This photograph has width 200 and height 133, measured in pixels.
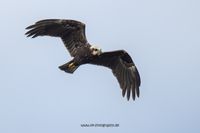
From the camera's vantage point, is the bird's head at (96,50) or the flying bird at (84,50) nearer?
the bird's head at (96,50)

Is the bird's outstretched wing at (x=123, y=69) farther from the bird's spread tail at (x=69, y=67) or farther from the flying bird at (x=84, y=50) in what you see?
the bird's spread tail at (x=69, y=67)

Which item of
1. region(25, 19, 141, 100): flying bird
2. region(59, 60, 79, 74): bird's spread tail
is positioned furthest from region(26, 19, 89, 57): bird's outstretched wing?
region(59, 60, 79, 74): bird's spread tail

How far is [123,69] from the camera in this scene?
1600 centimetres

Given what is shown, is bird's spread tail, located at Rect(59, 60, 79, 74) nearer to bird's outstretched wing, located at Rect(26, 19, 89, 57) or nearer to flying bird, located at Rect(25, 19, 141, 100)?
flying bird, located at Rect(25, 19, 141, 100)

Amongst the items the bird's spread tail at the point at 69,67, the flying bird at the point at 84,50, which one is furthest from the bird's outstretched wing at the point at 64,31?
the bird's spread tail at the point at 69,67

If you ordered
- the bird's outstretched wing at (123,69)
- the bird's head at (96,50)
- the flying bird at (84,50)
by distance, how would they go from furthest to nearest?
the bird's outstretched wing at (123,69)
the flying bird at (84,50)
the bird's head at (96,50)

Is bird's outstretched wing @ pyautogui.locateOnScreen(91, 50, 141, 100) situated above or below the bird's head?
below

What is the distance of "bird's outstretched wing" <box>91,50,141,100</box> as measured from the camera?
15648mm

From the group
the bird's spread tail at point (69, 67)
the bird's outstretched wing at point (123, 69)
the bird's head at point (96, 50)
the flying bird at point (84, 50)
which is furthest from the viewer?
the bird's outstretched wing at point (123, 69)

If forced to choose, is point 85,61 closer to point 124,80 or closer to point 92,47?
point 92,47

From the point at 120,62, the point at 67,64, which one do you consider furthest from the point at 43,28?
the point at 120,62

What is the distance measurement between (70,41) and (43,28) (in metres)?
0.90

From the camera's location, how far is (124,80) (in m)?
15.8

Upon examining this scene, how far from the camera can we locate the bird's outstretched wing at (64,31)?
15.5m
